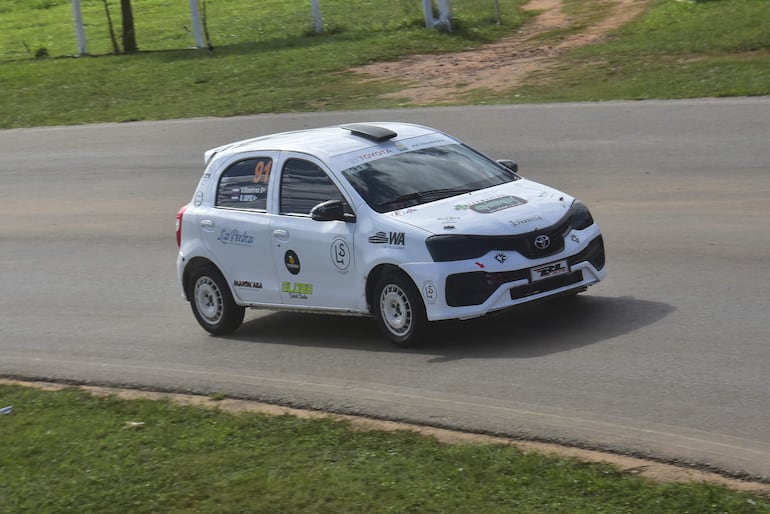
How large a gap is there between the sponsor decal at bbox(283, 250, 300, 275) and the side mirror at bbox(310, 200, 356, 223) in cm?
58

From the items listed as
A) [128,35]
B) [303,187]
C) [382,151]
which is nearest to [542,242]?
[382,151]

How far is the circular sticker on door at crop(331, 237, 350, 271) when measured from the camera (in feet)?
35.0

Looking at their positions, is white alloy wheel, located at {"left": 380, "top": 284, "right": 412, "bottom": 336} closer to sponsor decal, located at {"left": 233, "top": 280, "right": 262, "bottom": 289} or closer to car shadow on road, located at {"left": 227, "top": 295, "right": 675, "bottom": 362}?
car shadow on road, located at {"left": 227, "top": 295, "right": 675, "bottom": 362}

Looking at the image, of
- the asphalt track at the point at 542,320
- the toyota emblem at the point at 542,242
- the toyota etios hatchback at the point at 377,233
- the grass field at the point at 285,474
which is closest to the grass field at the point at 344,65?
the asphalt track at the point at 542,320

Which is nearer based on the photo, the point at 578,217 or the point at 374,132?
the point at 578,217

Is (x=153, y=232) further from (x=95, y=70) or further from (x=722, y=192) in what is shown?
(x=95, y=70)

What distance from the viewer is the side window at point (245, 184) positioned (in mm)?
11492

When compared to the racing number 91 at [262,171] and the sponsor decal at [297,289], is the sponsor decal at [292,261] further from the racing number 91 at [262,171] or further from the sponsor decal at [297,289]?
the racing number 91 at [262,171]

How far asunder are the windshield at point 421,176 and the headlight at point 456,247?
0.73 m

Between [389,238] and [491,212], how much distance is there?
2.82ft

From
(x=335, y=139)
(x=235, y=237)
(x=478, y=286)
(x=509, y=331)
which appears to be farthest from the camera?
(x=235, y=237)

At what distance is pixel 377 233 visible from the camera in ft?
34.1

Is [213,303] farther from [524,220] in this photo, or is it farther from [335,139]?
[524,220]

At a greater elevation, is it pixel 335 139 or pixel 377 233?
pixel 335 139
